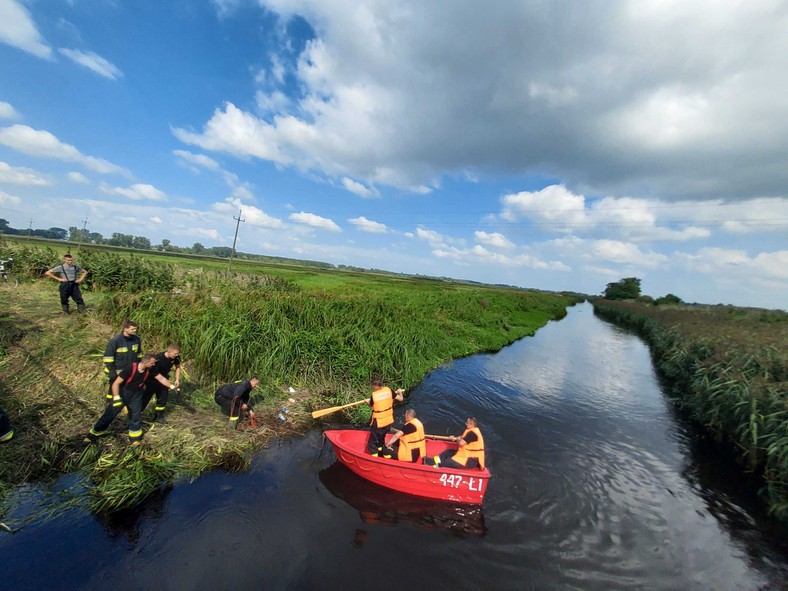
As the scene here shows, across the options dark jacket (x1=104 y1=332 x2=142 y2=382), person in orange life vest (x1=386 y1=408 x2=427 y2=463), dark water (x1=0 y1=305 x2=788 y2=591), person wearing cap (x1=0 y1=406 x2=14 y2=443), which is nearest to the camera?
dark water (x1=0 y1=305 x2=788 y2=591)

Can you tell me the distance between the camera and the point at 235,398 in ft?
32.1

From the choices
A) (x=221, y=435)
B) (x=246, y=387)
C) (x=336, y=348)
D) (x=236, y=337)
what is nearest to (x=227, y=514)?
(x=221, y=435)

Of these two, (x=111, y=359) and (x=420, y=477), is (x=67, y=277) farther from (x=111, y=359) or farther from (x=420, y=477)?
(x=420, y=477)

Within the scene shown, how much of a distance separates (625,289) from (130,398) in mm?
148473

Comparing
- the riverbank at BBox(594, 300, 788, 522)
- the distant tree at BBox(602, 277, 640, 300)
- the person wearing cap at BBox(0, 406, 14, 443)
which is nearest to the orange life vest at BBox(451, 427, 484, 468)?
the riverbank at BBox(594, 300, 788, 522)

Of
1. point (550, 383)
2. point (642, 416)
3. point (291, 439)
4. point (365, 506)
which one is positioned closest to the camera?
point (365, 506)

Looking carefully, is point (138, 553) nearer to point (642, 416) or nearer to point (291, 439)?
point (291, 439)

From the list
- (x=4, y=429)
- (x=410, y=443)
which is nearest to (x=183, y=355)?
(x=4, y=429)

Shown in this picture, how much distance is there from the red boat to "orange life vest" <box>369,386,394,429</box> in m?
1.14

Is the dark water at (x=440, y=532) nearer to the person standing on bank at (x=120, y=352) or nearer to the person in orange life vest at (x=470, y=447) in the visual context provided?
the person in orange life vest at (x=470, y=447)

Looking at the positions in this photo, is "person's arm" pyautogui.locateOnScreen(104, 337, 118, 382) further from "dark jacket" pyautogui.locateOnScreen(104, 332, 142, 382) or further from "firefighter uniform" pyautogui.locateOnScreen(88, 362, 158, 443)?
"firefighter uniform" pyautogui.locateOnScreen(88, 362, 158, 443)

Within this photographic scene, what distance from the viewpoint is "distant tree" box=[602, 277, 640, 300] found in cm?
11969

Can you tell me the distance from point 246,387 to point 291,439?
7.63ft

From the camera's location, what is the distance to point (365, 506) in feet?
26.8
